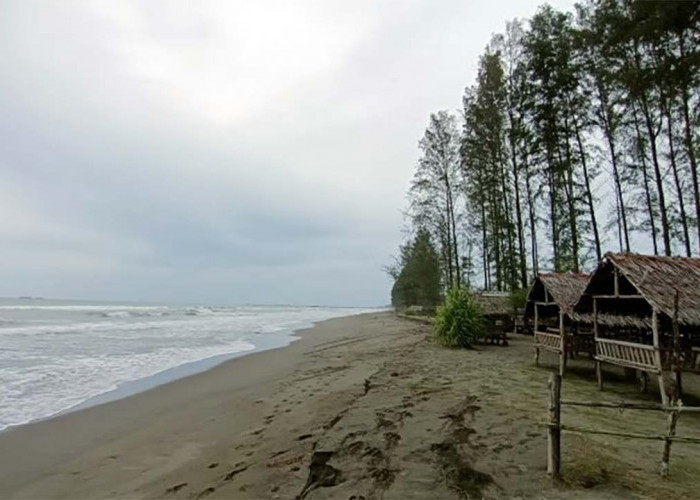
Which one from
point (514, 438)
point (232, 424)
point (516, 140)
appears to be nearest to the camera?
point (514, 438)

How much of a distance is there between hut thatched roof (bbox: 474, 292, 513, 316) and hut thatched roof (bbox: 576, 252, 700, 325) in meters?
8.24

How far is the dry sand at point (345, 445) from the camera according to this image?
4953 mm

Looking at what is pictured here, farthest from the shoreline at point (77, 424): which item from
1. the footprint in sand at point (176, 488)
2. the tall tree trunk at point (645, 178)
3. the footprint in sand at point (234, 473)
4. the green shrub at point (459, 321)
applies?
the tall tree trunk at point (645, 178)

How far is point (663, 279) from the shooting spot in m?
9.31

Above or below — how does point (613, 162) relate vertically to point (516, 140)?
below

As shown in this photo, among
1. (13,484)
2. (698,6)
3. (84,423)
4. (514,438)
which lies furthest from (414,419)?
(698,6)

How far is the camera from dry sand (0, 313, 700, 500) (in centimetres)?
495

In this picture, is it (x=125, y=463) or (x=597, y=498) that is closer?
(x=597, y=498)

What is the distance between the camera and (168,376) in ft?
43.5

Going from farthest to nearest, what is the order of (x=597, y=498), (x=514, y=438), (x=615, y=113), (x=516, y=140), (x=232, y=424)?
(x=516, y=140)
(x=615, y=113)
(x=232, y=424)
(x=514, y=438)
(x=597, y=498)

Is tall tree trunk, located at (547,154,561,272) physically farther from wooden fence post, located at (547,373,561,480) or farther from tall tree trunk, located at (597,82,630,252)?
wooden fence post, located at (547,373,561,480)

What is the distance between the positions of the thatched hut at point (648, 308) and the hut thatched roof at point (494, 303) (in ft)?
20.8

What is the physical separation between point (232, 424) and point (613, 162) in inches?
726

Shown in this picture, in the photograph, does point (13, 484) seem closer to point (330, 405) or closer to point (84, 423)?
point (84, 423)
